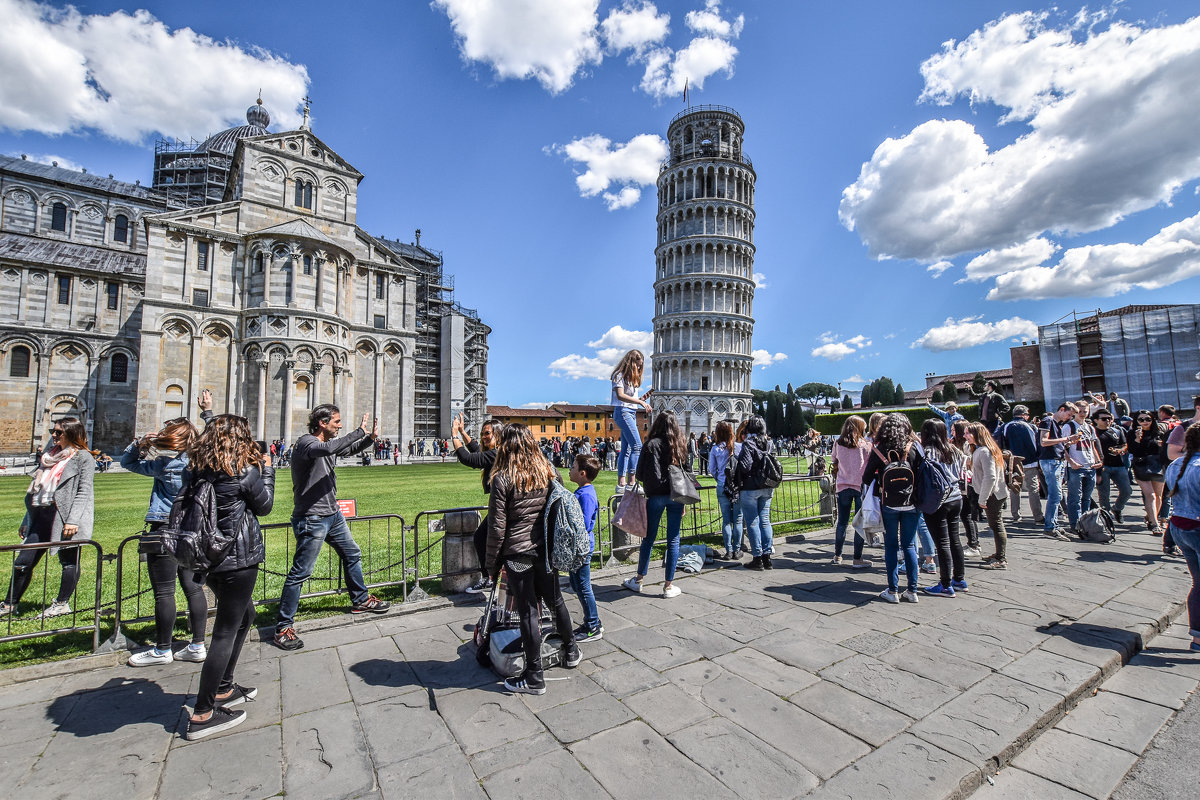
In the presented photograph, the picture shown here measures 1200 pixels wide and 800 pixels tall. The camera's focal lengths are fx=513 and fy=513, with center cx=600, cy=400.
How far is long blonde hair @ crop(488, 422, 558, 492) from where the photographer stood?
3.62 metres

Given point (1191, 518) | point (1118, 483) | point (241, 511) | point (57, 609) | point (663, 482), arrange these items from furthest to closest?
point (1118, 483) → point (663, 482) → point (57, 609) → point (1191, 518) → point (241, 511)

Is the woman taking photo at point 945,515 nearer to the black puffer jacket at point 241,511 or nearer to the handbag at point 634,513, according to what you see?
the handbag at point 634,513

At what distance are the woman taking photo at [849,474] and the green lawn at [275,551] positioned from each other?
79.6 inches

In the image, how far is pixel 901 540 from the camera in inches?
208

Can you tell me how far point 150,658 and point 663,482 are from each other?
4.53 metres

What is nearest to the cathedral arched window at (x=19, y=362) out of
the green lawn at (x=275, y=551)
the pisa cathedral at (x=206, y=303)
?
the pisa cathedral at (x=206, y=303)

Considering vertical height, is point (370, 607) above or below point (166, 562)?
below

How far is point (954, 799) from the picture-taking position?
253 cm

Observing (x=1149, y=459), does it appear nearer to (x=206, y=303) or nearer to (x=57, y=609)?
(x=57, y=609)

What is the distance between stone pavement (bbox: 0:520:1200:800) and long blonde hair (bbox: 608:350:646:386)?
261 centimetres

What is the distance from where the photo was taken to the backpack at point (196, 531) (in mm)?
2963

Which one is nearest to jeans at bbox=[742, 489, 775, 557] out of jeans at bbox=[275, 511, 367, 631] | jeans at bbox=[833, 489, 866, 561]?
jeans at bbox=[833, 489, 866, 561]

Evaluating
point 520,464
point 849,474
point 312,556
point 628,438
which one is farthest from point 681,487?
point 312,556

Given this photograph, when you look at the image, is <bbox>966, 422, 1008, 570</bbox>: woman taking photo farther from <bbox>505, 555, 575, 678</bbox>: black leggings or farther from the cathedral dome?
the cathedral dome
